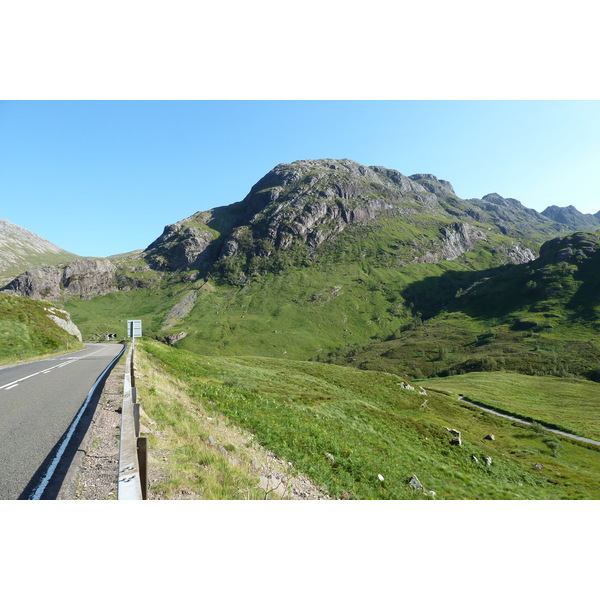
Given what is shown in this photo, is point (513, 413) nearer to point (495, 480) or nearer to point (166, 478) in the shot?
point (495, 480)

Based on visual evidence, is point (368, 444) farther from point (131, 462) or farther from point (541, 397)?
point (541, 397)

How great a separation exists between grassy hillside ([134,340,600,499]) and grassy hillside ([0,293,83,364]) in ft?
63.9

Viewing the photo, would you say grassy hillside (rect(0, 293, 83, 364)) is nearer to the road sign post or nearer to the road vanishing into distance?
the road sign post


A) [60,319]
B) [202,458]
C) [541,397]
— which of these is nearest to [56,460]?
[202,458]

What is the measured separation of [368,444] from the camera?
23.9m

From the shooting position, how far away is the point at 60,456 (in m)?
9.21

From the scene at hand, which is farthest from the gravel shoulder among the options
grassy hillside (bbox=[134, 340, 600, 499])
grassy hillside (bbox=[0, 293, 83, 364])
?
grassy hillside (bbox=[0, 293, 83, 364])

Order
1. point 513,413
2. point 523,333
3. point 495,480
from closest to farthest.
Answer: point 495,480
point 513,413
point 523,333

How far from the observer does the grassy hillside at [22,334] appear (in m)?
38.5

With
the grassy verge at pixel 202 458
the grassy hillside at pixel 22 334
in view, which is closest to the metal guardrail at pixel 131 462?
the grassy verge at pixel 202 458

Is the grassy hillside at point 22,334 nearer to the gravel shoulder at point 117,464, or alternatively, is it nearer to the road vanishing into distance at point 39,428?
the road vanishing into distance at point 39,428

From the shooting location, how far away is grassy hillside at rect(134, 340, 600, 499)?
52.1 feet

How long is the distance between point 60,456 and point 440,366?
7095 inches

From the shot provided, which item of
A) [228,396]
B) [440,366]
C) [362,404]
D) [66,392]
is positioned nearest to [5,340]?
[66,392]
